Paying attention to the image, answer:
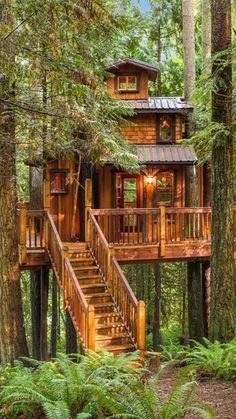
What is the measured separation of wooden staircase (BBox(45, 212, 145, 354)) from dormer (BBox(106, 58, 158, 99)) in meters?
6.32

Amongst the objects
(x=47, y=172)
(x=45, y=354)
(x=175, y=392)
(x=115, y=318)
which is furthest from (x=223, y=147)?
(x=45, y=354)

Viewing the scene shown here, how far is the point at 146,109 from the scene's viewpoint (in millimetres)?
16375

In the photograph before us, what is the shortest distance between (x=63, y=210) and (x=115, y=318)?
590 cm

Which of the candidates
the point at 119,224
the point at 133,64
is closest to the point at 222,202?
the point at 119,224

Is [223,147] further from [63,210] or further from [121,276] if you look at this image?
[63,210]

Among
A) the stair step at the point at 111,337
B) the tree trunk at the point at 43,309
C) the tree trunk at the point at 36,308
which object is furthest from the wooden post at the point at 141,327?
the tree trunk at the point at 36,308

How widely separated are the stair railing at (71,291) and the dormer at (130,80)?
6.60 meters

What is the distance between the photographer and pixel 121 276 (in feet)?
35.3

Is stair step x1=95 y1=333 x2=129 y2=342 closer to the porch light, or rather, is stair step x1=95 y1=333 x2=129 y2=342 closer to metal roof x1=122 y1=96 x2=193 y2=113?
the porch light

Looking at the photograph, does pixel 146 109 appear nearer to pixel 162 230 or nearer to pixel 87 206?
pixel 87 206

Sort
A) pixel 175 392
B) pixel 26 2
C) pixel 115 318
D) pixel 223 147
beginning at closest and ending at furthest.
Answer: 1. pixel 175 392
2. pixel 26 2
3. pixel 223 147
4. pixel 115 318

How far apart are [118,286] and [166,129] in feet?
25.3

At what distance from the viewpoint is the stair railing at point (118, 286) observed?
9773 mm

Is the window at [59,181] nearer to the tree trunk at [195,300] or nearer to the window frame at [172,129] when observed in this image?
the window frame at [172,129]
